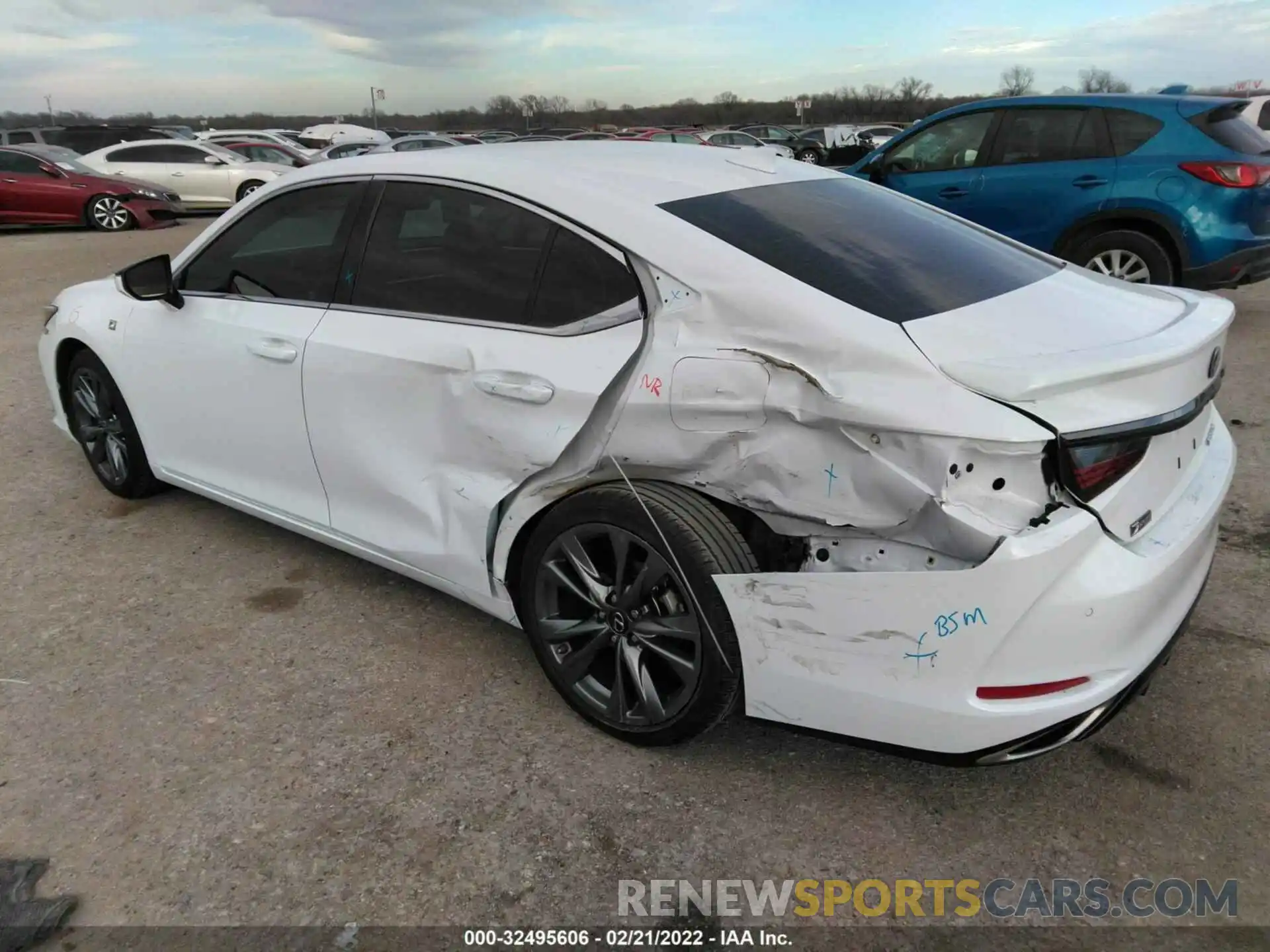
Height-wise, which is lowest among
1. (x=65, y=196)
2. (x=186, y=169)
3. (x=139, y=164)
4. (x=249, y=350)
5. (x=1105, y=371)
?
(x=65, y=196)

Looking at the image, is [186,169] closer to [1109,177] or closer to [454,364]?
[1109,177]

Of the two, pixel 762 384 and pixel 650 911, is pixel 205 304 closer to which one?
pixel 762 384

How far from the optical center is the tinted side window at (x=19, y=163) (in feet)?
50.0

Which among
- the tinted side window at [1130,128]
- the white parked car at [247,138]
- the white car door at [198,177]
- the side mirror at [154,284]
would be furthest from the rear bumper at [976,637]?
the white parked car at [247,138]

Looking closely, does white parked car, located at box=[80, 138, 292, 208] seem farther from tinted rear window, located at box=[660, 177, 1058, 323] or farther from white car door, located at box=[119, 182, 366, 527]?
tinted rear window, located at box=[660, 177, 1058, 323]

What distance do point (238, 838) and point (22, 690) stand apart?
1.17m

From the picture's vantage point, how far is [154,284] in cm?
359

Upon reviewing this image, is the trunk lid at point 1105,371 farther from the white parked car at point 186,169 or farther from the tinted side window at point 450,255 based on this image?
the white parked car at point 186,169

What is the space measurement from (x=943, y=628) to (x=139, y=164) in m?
20.0

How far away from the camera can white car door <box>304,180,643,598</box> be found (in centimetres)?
250

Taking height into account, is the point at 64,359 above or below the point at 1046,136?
below

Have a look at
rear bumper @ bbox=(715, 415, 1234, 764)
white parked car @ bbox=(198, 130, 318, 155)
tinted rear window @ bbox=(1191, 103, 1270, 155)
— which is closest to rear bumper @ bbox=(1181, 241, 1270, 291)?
tinted rear window @ bbox=(1191, 103, 1270, 155)

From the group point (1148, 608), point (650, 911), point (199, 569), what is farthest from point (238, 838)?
point (1148, 608)

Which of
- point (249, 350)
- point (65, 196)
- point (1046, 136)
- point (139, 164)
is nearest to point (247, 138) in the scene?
point (139, 164)
